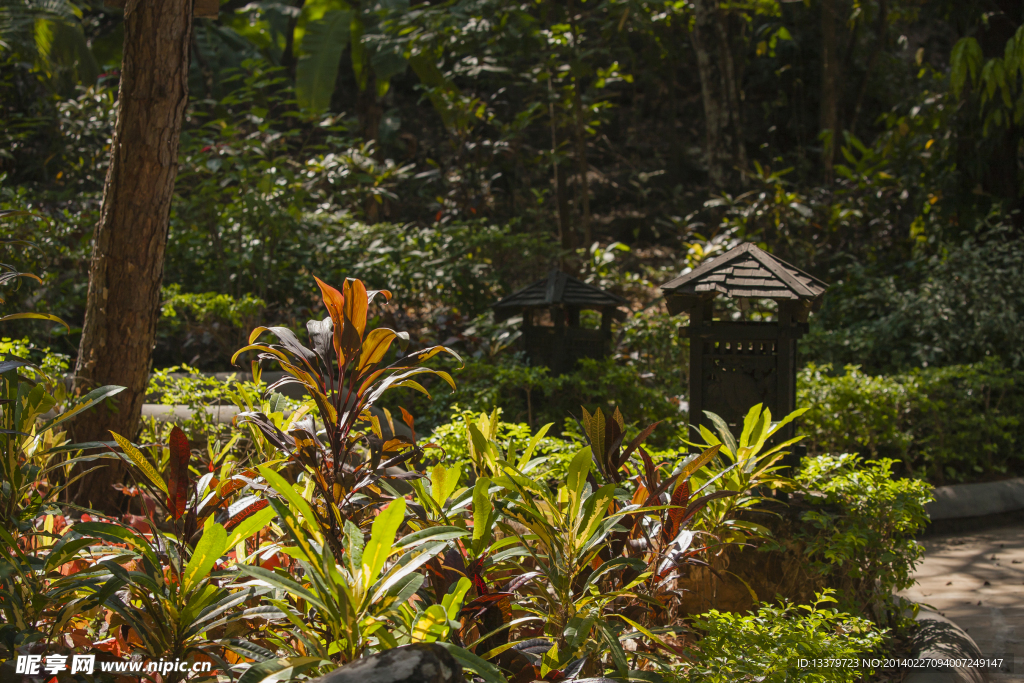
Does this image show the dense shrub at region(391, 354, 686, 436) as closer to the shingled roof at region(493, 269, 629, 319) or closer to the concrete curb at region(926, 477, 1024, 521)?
the shingled roof at region(493, 269, 629, 319)

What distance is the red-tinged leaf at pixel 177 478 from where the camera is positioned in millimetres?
1691

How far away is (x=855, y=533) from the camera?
269 centimetres

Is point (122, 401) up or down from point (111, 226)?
down

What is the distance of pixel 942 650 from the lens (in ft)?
8.19

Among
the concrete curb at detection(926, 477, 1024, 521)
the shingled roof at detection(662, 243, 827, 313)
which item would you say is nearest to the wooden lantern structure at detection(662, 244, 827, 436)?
the shingled roof at detection(662, 243, 827, 313)

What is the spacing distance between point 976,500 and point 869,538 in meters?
2.77

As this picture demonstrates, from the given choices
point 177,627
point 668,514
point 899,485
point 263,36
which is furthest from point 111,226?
point 263,36

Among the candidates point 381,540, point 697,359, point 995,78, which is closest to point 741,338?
point 697,359

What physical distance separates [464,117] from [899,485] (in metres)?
6.60

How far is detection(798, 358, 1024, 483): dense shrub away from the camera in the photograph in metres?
4.79

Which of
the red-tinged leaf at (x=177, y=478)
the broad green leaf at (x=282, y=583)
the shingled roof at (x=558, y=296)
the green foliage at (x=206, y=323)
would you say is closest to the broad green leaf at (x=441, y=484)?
the broad green leaf at (x=282, y=583)

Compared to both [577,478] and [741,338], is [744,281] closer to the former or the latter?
[741,338]

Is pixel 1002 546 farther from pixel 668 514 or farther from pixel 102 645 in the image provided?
pixel 102 645

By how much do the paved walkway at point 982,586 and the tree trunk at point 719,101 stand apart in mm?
5290
